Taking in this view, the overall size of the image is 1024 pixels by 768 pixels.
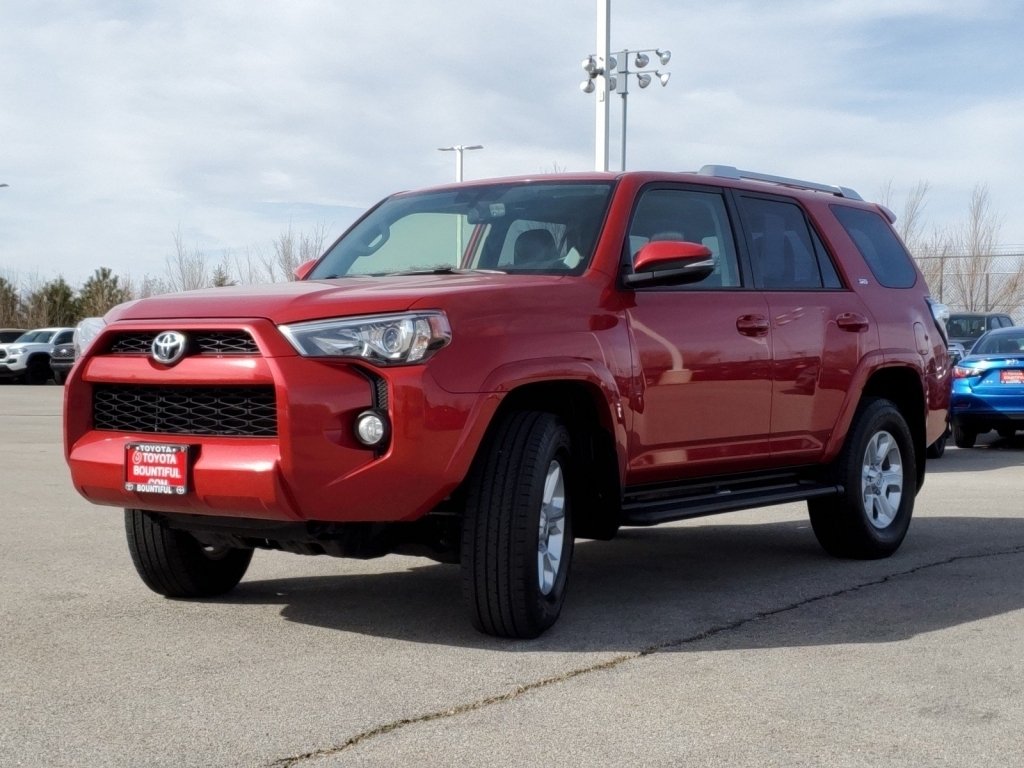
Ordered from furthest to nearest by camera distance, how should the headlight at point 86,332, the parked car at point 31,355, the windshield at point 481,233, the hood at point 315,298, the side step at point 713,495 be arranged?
the parked car at point 31,355
the windshield at point 481,233
the side step at point 713,495
the headlight at point 86,332
the hood at point 315,298

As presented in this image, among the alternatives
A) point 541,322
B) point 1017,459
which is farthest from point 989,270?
point 541,322

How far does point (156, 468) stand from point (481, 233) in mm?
1947

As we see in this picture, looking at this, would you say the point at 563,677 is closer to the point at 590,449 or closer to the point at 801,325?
the point at 590,449

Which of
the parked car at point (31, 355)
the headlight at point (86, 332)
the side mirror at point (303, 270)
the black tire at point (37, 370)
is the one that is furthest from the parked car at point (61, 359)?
the headlight at point (86, 332)

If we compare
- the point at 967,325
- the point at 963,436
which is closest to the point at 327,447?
the point at 963,436

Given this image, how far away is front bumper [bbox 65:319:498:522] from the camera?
4824 mm

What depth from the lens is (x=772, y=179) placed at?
7.75 m

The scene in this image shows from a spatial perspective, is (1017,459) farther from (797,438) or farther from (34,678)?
(34,678)

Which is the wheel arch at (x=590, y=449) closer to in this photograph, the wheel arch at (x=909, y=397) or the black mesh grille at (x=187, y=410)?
the black mesh grille at (x=187, y=410)

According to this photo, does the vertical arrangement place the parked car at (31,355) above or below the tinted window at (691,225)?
below

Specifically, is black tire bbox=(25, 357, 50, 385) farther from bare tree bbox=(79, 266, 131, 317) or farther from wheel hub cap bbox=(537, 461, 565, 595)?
wheel hub cap bbox=(537, 461, 565, 595)

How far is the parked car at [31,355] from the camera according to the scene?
40125 mm

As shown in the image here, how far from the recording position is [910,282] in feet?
26.7

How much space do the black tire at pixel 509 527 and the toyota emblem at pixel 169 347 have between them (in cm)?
115
